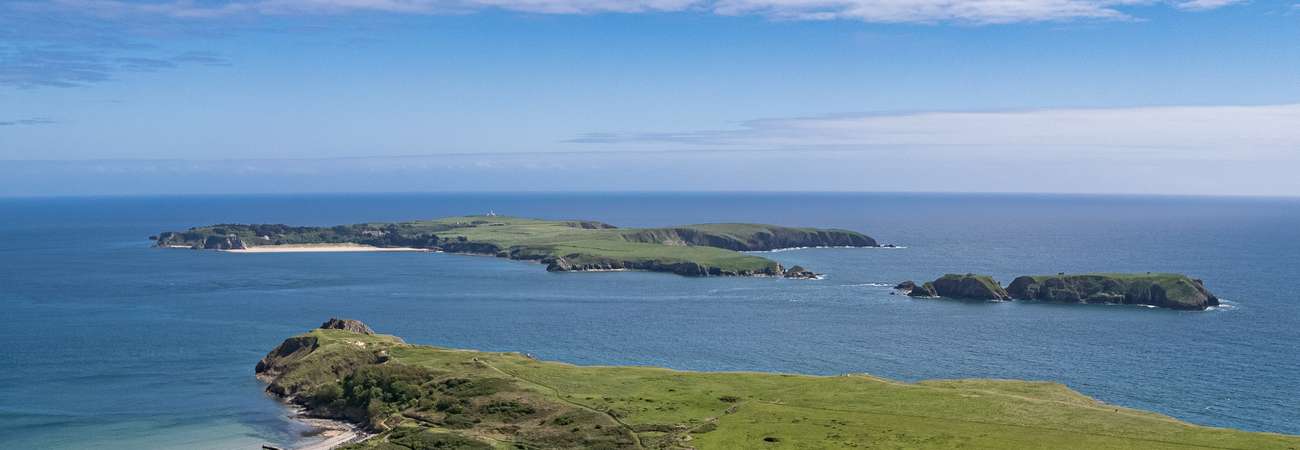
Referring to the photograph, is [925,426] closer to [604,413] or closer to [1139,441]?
[1139,441]

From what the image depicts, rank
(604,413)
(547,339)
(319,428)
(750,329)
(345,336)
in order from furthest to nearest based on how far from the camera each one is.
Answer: (750,329) < (547,339) < (345,336) < (319,428) < (604,413)

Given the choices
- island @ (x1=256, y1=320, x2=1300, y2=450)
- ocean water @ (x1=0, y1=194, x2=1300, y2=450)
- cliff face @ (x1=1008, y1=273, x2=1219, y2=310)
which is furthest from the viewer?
cliff face @ (x1=1008, y1=273, x2=1219, y2=310)

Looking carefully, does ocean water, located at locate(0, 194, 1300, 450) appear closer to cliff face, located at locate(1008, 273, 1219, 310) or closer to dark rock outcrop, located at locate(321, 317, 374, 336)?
cliff face, located at locate(1008, 273, 1219, 310)

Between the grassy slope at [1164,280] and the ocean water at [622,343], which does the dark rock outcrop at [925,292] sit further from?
the grassy slope at [1164,280]

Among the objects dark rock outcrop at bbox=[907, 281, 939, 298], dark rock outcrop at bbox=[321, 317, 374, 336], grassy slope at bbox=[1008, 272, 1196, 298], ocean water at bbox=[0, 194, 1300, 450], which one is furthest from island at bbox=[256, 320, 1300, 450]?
dark rock outcrop at bbox=[907, 281, 939, 298]

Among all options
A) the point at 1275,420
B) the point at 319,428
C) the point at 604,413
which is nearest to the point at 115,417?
the point at 319,428

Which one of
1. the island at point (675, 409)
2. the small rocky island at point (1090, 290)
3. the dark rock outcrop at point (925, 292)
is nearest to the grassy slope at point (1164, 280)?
the small rocky island at point (1090, 290)

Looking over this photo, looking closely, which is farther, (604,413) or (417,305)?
(417,305)
